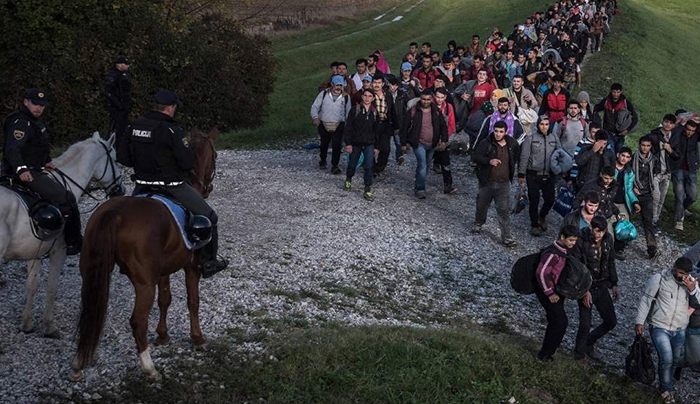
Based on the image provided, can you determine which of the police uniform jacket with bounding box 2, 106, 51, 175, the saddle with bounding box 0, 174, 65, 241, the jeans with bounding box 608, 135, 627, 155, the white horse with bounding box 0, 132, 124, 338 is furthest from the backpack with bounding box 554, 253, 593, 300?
the jeans with bounding box 608, 135, 627, 155

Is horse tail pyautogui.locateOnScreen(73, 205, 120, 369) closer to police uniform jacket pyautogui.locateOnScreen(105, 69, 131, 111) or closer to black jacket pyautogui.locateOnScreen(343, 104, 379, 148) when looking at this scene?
black jacket pyautogui.locateOnScreen(343, 104, 379, 148)

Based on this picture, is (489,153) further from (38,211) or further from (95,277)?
(95,277)

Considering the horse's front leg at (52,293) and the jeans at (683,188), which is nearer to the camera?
the horse's front leg at (52,293)

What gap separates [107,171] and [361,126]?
6996 mm

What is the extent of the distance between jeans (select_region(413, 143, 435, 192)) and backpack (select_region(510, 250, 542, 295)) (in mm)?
7001

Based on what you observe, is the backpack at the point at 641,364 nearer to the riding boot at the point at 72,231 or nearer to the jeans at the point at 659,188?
the jeans at the point at 659,188

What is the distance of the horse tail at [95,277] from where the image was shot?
767 cm

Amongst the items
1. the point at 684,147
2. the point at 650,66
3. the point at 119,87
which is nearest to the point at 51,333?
the point at 119,87

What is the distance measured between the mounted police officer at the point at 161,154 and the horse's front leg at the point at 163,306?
37.6 inches

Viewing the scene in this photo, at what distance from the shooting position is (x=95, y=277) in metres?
7.67

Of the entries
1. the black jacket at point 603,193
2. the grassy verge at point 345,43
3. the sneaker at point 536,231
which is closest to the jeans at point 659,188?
the sneaker at point 536,231

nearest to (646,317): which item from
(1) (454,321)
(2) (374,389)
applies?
(1) (454,321)

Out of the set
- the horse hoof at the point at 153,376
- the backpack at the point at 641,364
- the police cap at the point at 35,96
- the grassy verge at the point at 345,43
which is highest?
the police cap at the point at 35,96

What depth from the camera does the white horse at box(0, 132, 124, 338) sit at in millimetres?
8789
